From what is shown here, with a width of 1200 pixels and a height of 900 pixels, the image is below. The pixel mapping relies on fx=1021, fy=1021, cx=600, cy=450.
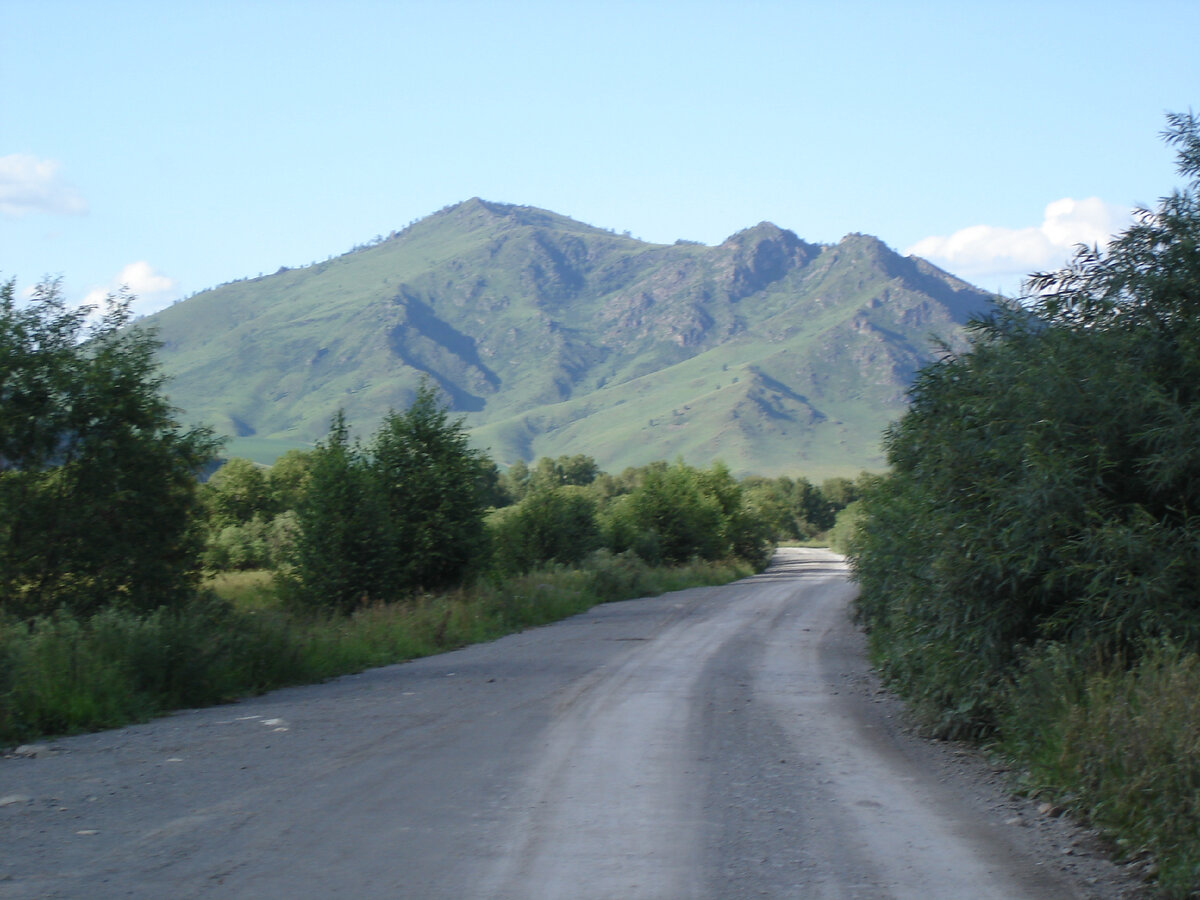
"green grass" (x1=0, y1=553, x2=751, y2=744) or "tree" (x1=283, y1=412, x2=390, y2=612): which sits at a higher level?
"tree" (x1=283, y1=412, x2=390, y2=612)

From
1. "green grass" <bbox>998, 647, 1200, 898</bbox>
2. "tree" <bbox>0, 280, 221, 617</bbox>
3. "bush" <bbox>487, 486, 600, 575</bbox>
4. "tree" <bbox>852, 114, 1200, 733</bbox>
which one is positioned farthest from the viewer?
"bush" <bbox>487, 486, 600, 575</bbox>

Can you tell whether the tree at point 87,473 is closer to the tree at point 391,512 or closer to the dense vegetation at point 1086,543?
the tree at point 391,512

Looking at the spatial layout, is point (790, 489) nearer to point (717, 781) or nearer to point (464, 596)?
point (464, 596)

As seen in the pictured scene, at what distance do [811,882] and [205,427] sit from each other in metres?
15.0

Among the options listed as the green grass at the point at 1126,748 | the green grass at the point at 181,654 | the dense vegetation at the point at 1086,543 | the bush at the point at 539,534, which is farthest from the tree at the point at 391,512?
the green grass at the point at 1126,748

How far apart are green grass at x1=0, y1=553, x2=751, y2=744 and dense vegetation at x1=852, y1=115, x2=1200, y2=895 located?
339 inches

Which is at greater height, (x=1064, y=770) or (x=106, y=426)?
(x=106, y=426)

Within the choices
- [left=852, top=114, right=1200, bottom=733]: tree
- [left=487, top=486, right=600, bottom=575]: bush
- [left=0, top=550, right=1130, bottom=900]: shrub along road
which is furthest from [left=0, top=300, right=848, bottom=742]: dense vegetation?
[left=852, top=114, right=1200, bottom=733]: tree

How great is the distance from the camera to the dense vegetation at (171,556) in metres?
12.1

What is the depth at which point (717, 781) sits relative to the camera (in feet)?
27.8

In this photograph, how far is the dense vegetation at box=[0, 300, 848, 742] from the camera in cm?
1214

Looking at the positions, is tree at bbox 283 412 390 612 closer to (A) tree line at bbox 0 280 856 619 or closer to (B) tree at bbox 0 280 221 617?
(A) tree line at bbox 0 280 856 619

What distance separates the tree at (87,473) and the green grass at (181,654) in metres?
1.18

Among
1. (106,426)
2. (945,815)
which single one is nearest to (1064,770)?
(945,815)
